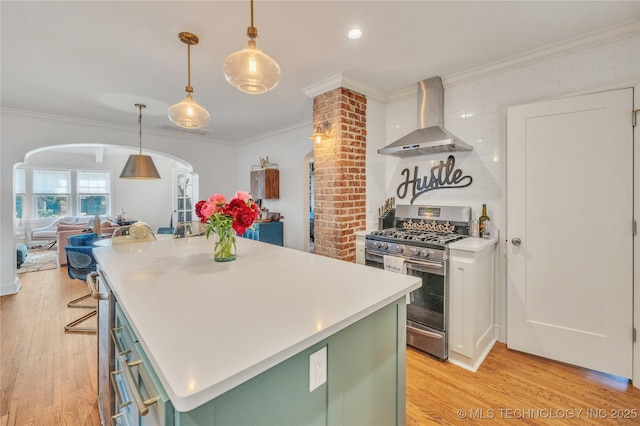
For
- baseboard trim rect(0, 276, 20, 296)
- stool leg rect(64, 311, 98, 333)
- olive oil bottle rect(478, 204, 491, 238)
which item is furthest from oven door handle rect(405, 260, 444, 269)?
baseboard trim rect(0, 276, 20, 296)

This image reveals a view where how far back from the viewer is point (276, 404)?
2.75 feet

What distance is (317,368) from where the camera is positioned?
0.94 m

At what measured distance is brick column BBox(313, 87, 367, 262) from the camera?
296 centimetres

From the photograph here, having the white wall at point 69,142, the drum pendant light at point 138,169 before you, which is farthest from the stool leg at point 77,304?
the drum pendant light at point 138,169

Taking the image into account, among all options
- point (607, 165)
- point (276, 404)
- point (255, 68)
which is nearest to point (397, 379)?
point (276, 404)

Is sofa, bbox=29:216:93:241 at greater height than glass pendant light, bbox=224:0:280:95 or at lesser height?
lesser

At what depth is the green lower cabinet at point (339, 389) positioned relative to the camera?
2.48 feet

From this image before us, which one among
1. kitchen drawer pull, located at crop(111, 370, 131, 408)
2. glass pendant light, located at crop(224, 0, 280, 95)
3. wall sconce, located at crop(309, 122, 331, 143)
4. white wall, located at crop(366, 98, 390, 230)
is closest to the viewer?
kitchen drawer pull, located at crop(111, 370, 131, 408)

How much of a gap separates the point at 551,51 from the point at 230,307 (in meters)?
3.09

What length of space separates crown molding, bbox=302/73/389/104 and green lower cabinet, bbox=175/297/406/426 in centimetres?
235

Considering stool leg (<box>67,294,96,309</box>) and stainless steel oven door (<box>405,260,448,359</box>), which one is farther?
stool leg (<box>67,294,96,309</box>)

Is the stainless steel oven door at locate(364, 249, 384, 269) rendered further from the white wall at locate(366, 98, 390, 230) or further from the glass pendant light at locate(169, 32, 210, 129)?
the glass pendant light at locate(169, 32, 210, 129)

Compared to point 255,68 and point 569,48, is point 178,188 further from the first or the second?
point 569,48

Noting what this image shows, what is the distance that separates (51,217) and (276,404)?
400 inches
